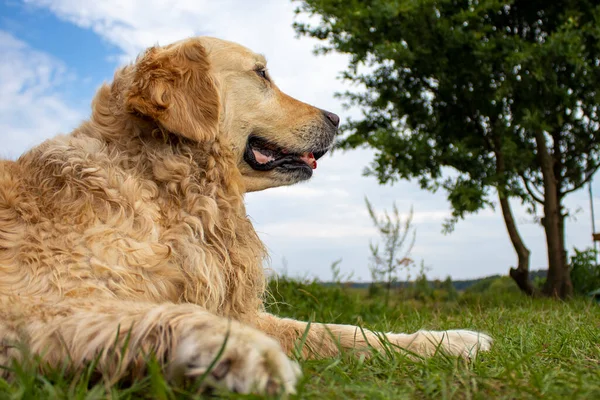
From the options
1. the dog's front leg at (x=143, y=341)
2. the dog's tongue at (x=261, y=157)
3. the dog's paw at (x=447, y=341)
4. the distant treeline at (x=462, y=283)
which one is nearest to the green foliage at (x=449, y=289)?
the distant treeline at (x=462, y=283)

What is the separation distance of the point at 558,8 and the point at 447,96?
2.27 metres

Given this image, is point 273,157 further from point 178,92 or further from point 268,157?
point 178,92

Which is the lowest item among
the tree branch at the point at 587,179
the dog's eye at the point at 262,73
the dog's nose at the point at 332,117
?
the dog's nose at the point at 332,117

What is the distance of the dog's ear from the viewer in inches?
109

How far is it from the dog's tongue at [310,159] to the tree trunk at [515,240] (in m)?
6.28

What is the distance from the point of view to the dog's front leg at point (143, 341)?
4.98 ft

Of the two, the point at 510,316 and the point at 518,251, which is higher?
the point at 518,251

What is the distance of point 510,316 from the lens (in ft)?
15.5

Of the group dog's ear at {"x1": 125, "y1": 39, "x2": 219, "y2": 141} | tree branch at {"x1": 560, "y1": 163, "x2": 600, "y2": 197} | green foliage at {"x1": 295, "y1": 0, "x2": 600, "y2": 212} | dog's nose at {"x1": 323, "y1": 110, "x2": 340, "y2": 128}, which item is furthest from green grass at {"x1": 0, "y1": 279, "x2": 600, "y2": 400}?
tree branch at {"x1": 560, "y1": 163, "x2": 600, "y2": 197}

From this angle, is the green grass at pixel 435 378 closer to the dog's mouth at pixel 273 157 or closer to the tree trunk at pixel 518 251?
the dog's mouth at pixel 273 157

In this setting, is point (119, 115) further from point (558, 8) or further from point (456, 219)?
point (558, 8)

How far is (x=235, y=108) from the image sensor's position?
3293mm

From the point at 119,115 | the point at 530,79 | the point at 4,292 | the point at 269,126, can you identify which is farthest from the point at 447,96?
the point at 4,292

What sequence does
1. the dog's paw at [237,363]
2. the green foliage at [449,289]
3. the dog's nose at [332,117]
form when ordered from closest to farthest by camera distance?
1. the dog's paw at [237,363]
2. the dog's nose at [332,117]
3. the green foliage at [449,289]
